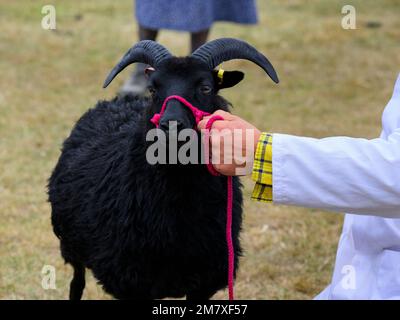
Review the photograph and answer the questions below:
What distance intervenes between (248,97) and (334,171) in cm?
533

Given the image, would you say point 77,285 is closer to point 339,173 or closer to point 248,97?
point 339,173

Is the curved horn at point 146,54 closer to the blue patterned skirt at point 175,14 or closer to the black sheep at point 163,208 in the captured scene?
the black sheep at point 163,208

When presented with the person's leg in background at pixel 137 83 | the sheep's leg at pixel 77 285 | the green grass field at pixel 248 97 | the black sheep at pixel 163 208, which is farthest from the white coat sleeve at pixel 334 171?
the person's leg in background at pixel 137 83

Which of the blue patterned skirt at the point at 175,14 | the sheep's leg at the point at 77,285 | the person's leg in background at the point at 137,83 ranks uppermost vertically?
the blue patterned skirt at the point at 175,14

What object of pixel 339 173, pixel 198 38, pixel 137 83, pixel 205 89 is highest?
pixel 198 38

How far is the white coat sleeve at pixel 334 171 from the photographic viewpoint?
1.76 m

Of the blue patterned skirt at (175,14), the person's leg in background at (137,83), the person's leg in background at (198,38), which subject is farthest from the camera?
the person's leg in background at (137,83)

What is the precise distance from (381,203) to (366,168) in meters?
0.12

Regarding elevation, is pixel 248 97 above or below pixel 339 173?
above

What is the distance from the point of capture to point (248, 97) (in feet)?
23.1

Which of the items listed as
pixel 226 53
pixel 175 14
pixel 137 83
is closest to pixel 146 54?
pixel 226 53

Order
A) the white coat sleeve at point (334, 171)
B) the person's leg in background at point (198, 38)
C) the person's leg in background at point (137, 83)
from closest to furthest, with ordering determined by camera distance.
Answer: the white coat sleeve at point (334, 171), the person's leg in background at point (198, 38), the person's leg in background at point (137, 83)

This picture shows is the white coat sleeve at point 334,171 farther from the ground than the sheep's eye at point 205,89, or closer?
closer
